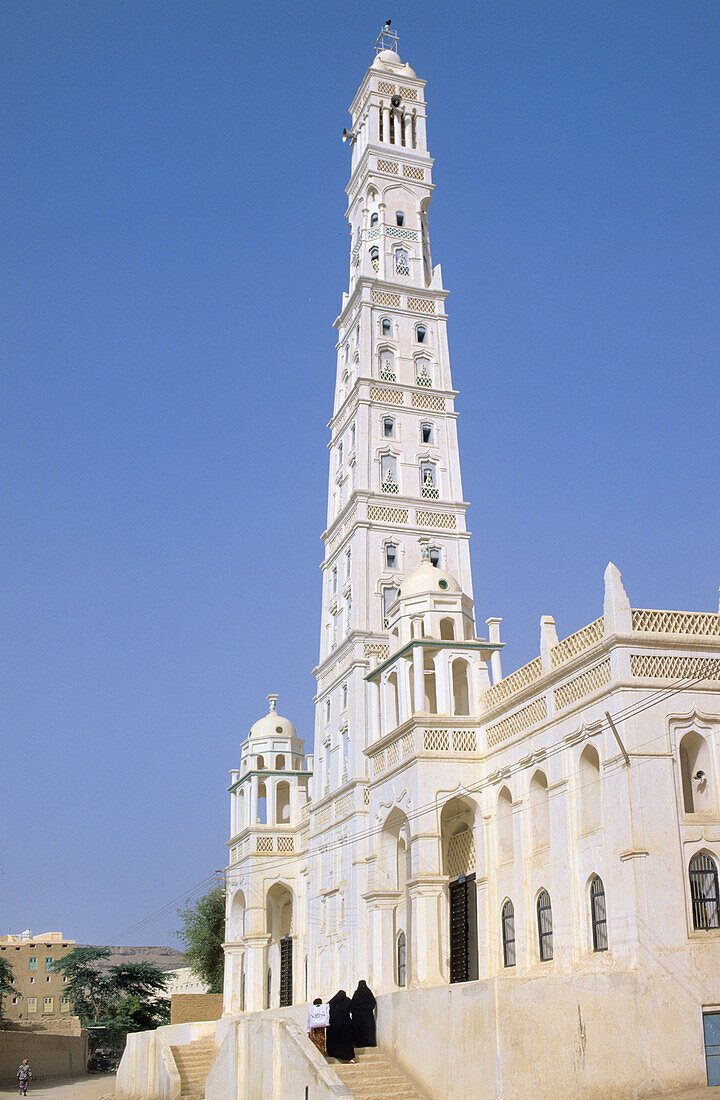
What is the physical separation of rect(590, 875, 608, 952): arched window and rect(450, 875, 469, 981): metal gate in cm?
631

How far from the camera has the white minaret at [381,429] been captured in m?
37.1

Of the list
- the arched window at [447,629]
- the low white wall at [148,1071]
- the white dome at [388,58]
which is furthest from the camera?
the white dome at [388,58]

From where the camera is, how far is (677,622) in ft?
65.3

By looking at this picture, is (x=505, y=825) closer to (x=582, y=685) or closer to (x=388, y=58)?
(x=582, y=685)

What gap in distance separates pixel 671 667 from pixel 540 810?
4.82 meters

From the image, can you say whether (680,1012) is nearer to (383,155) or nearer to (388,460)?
(388,460)

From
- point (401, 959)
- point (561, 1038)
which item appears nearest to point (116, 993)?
point (401, 959)

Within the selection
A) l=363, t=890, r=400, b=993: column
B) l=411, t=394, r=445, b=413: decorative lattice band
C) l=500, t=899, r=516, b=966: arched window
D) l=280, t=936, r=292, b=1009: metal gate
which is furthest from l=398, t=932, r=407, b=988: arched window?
l=411, t=394, r=445, b=413: decorative lattice band

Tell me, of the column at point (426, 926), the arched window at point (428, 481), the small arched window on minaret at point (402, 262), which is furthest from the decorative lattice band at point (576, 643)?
the small arched window on minaret at point (402, 262)

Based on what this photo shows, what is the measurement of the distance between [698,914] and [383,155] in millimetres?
35167

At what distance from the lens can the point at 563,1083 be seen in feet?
52.8

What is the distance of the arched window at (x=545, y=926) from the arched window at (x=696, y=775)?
378 cm

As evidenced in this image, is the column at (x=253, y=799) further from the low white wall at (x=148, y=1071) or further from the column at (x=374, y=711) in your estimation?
the column at (x=374, y=711)

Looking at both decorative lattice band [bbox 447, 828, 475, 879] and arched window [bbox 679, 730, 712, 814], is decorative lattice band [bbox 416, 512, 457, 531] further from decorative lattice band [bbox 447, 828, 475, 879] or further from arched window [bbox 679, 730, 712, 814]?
arched window [bbox 679, 730, 712, 814]
